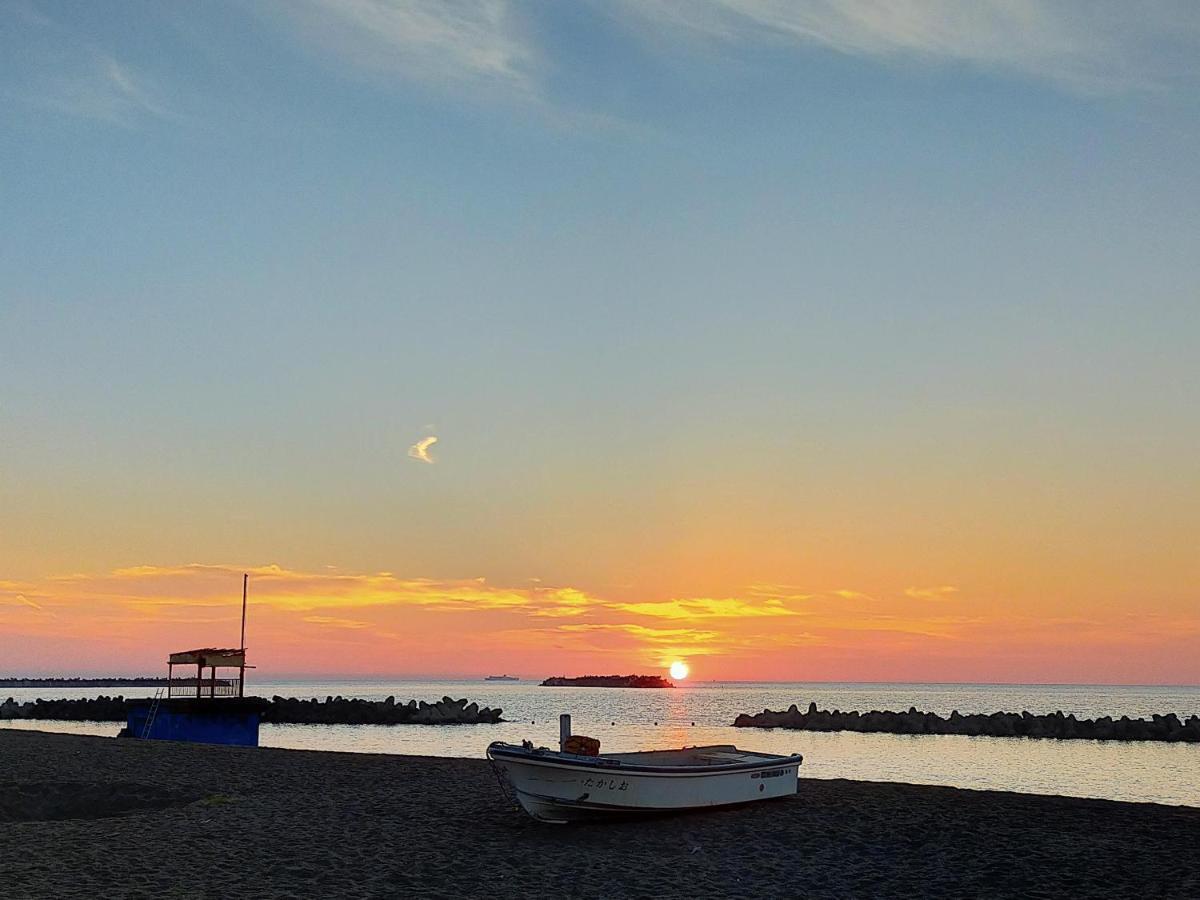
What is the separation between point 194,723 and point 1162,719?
63.0 meters

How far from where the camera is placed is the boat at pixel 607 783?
19.7m

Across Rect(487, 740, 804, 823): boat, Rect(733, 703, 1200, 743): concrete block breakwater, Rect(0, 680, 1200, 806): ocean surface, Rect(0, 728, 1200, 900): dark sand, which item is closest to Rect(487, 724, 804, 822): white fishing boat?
Rect(487, 740, 804, 823): boat

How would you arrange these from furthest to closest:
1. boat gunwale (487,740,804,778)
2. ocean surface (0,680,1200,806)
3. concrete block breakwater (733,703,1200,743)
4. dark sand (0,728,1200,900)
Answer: concrete block breakwater (733,703,1200,743)
ocean surface (0,680,1200,806)
boat gunwale (487,740,804,778)
dark sand (0,728,1200,900)

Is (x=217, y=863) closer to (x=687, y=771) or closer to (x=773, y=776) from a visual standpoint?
(x=687, y=771)

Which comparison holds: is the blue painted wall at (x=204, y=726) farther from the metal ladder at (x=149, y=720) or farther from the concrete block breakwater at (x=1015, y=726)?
the concrete block breakwater at (x=1015, y=726)

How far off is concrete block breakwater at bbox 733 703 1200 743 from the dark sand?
53.4m

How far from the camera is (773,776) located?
2320 centimetres

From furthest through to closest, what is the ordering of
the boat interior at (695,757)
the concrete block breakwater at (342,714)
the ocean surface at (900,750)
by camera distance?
the concrete block breakwater at (342,714)
the ocean surface at (900,750)
the boat interior at (695,757)

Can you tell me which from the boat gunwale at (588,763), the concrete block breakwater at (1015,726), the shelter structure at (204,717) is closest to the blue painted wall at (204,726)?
the shelter structure at (204,717)

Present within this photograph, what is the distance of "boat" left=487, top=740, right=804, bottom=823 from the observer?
19.7 meters

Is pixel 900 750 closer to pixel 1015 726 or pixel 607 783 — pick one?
pixel 1015 726

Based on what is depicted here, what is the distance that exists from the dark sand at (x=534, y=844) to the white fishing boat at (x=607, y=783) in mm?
354

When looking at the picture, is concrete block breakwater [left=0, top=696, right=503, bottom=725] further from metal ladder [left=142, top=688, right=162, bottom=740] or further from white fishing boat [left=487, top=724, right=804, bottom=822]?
white fishing boat [left=487, top=724, right=804, bottom=822]

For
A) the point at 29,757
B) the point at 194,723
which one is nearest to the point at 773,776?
the point at 29,757
